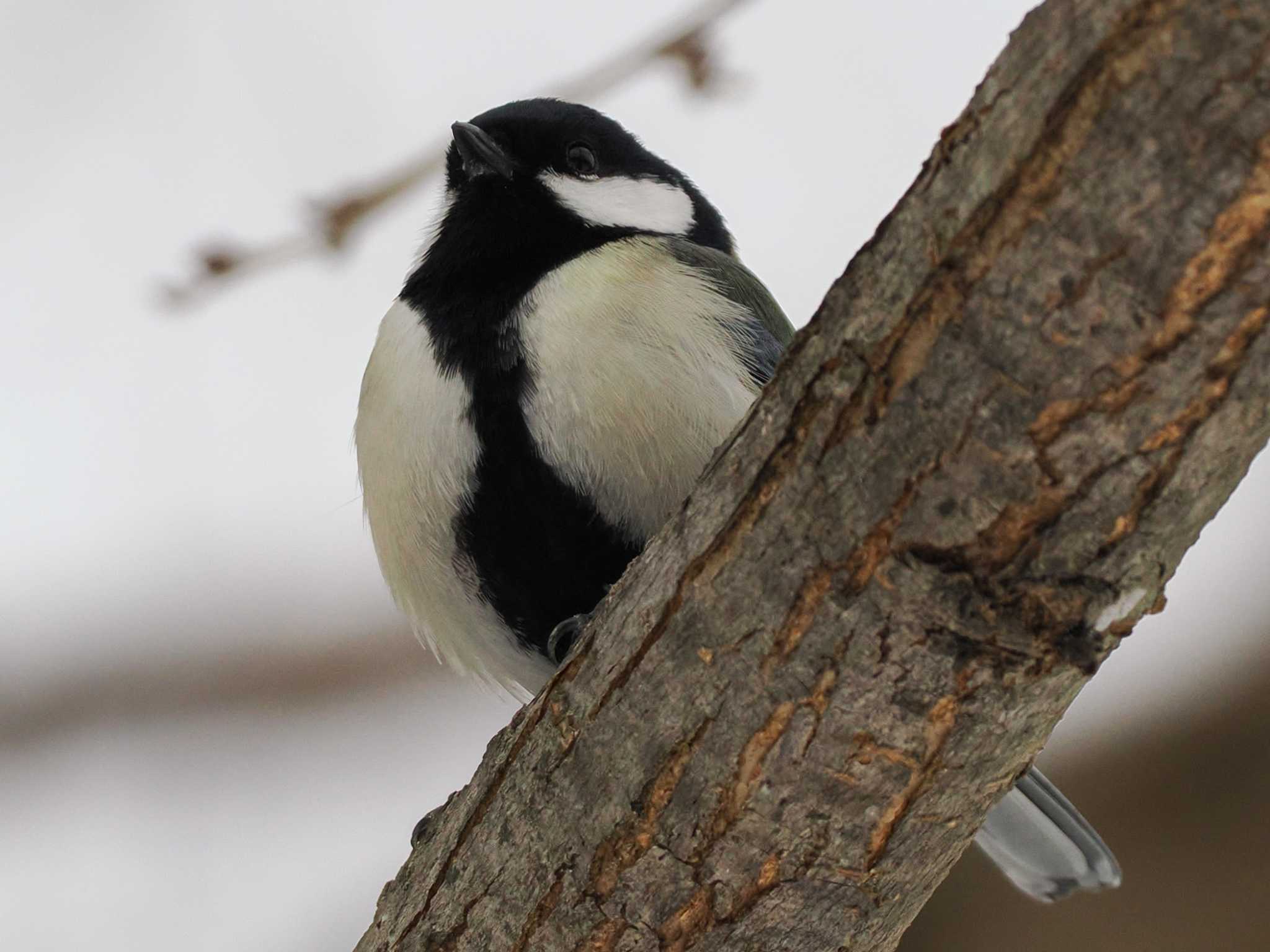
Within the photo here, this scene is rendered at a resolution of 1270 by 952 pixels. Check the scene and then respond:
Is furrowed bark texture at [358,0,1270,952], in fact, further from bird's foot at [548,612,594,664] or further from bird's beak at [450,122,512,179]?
bird's beak at [450,122,512,179]

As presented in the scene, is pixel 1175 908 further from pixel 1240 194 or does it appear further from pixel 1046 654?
pixel 1240 194

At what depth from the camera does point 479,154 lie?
173 cm

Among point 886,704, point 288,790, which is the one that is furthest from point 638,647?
point 288,790

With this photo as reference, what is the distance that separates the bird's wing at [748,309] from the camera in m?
1.59

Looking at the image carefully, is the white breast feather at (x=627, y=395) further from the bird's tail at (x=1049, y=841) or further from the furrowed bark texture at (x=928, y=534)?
the bird's tail at (x=1049, y=841)

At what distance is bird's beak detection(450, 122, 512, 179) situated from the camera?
1.73m

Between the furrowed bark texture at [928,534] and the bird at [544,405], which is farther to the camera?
the bird at [544,405]

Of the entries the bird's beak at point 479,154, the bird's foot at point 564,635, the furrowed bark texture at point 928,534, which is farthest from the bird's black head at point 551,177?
the furrowed bark texture at point 928,534

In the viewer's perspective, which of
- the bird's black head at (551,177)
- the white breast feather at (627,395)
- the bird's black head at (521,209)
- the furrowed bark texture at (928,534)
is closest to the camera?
the furrowed bark texture at (928,534)

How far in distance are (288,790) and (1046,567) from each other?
204 centimetres

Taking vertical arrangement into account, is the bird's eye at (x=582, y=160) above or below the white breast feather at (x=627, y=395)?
above

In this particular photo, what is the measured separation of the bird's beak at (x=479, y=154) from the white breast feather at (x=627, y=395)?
28cm

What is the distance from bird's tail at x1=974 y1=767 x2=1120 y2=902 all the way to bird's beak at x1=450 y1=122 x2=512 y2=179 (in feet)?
3.14

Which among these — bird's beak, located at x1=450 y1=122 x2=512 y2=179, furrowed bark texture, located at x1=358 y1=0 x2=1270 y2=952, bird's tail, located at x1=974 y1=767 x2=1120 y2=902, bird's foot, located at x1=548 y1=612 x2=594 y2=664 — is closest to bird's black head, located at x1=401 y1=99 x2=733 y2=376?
bird's beak, located at x1=450 y1=122 x2=512 y2=179
